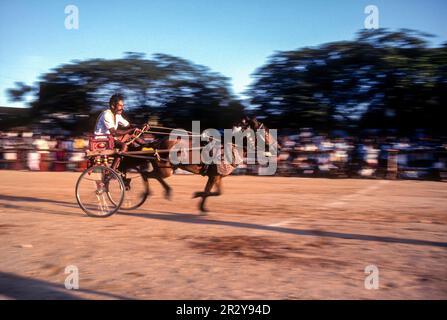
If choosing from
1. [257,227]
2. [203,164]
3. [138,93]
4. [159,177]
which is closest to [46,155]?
[138,93]

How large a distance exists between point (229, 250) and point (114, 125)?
342 cm

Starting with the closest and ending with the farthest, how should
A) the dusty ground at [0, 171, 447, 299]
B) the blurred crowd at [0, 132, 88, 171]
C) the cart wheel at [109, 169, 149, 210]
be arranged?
1. the dusty ground at [0, 171, 447, 299]
2. the cart wheel at [109, 169, 149, 210]
3. the blurred crowd at [0, 132, 88, 171]

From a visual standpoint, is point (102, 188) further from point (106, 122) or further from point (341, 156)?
point (341, 156)

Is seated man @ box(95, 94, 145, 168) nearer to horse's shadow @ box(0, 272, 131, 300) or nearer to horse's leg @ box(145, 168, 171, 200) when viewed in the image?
horse's leg @ box(145, 168, 171, 200)

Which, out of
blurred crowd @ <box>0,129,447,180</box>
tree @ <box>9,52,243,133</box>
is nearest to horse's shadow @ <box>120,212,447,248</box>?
blurred crowd @ <box>0,129,447,180</box>

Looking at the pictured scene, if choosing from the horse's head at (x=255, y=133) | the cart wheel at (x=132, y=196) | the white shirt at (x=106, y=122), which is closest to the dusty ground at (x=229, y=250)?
the cart wheel at (x=132, y=196)

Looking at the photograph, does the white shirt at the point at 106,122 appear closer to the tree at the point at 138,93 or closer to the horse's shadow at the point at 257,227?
the horse's shadow at the point at 257,227

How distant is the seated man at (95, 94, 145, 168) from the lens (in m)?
7.18

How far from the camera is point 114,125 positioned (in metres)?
7.33

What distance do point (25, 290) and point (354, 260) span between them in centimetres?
322

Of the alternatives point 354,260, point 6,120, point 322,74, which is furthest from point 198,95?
point 354,260

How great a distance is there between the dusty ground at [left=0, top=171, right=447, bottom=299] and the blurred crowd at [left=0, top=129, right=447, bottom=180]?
19.9ft

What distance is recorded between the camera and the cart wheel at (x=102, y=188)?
7.09 meters

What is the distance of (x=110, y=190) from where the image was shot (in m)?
7.34
